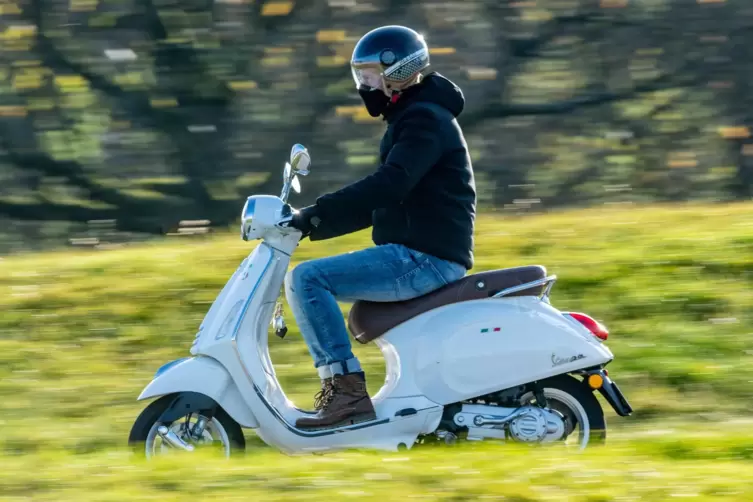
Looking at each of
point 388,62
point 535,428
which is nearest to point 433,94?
A: point 388,62

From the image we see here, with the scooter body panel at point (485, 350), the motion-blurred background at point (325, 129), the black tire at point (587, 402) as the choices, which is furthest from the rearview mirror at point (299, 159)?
the motion-blurred background at point (325, 129)

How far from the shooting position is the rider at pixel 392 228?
17.0 ft

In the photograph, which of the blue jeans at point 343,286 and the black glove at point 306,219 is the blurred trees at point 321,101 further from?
the black glove at point 306,219

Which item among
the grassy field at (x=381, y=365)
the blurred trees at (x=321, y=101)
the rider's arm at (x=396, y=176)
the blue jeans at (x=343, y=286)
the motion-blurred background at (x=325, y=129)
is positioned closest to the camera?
the grassy field at (x=381, y=365)

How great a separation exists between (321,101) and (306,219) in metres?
8.49

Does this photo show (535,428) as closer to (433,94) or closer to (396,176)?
(396,176)

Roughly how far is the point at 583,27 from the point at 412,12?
2018 millimetres

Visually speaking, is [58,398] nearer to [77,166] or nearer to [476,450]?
[476,450]

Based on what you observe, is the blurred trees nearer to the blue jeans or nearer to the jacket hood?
the jacket hood

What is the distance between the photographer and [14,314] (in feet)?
27.6

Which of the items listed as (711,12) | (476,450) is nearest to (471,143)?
(711,12)

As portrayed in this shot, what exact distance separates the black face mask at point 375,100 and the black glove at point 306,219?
1.67 feet

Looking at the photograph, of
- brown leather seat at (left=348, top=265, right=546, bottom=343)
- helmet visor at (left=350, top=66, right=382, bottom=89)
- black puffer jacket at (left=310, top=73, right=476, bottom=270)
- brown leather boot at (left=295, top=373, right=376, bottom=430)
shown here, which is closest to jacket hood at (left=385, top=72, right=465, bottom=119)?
black puffer jacket at (left=310, top=73, right=476, bottom=270)

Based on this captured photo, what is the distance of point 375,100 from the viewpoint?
5.35m
